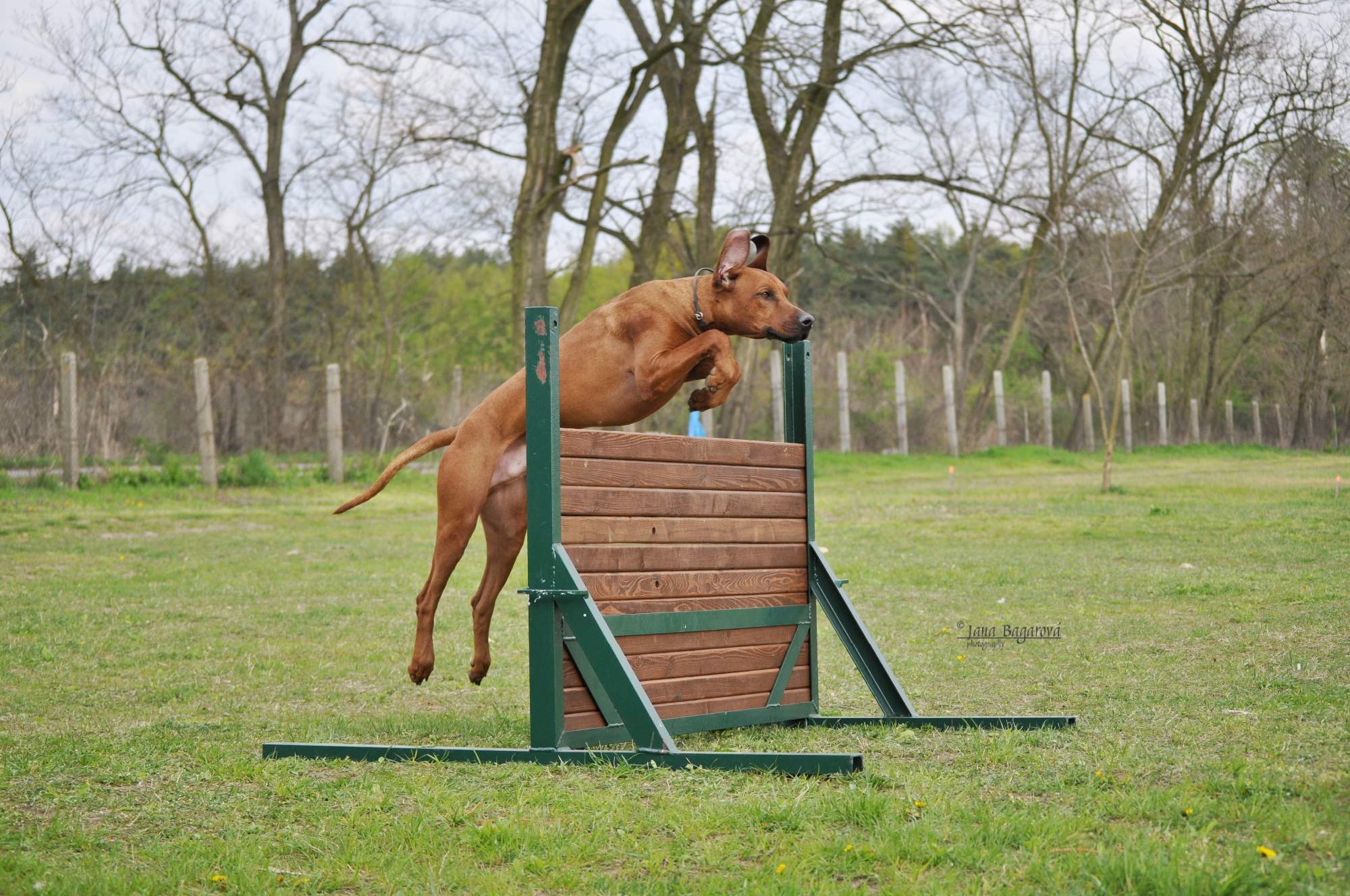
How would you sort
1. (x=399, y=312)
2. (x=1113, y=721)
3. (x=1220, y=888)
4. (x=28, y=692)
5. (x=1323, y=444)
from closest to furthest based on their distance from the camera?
1. (x=1220, y=888)
2. (x=1113, y=721)
3. (x=28, y=692)
4. (x=1323, y=444)
5. (x=399, y=312)

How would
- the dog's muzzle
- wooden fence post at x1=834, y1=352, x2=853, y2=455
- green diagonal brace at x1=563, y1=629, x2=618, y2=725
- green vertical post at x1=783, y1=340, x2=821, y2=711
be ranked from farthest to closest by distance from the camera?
1. wooden fence post at x1=834, y1=352, x2=853, y2=455
2. green vertical post at x1=783, y1=340, x2=821, y2=711
3. the dog's muzzle
4. green diagonal brace at x1=563, y1=629, x2=618, y2=725

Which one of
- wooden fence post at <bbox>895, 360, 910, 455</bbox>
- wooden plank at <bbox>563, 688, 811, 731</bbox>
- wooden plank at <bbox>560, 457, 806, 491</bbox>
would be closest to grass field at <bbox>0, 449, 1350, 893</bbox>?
wooden plank at <bbox>563, 688, 811, 731</bbox>

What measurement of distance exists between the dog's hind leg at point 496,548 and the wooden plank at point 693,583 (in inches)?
26.7

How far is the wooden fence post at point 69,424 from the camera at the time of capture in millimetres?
17781

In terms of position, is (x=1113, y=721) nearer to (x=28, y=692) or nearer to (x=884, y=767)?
(x=884, y=767)

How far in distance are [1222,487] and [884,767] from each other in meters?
16.4

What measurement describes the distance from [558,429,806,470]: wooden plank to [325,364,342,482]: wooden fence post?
16288 mm

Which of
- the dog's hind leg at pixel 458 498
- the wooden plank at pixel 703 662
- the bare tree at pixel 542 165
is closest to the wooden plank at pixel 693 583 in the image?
the wooden plank at pixel 703 662

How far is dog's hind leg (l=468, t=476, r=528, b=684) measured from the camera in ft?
18.0

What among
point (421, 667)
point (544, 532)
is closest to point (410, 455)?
point (421, 667)

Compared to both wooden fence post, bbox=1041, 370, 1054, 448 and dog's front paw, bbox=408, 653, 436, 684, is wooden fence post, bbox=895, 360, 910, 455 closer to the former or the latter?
wooden fence post, bbox=1041, 370, 1054, 448

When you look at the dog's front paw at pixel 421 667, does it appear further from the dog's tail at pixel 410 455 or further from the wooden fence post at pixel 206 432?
the wooden fence post at pixel 206 432

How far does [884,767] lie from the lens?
4.33 m

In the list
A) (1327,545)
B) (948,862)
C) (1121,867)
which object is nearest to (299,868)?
(948,862)
